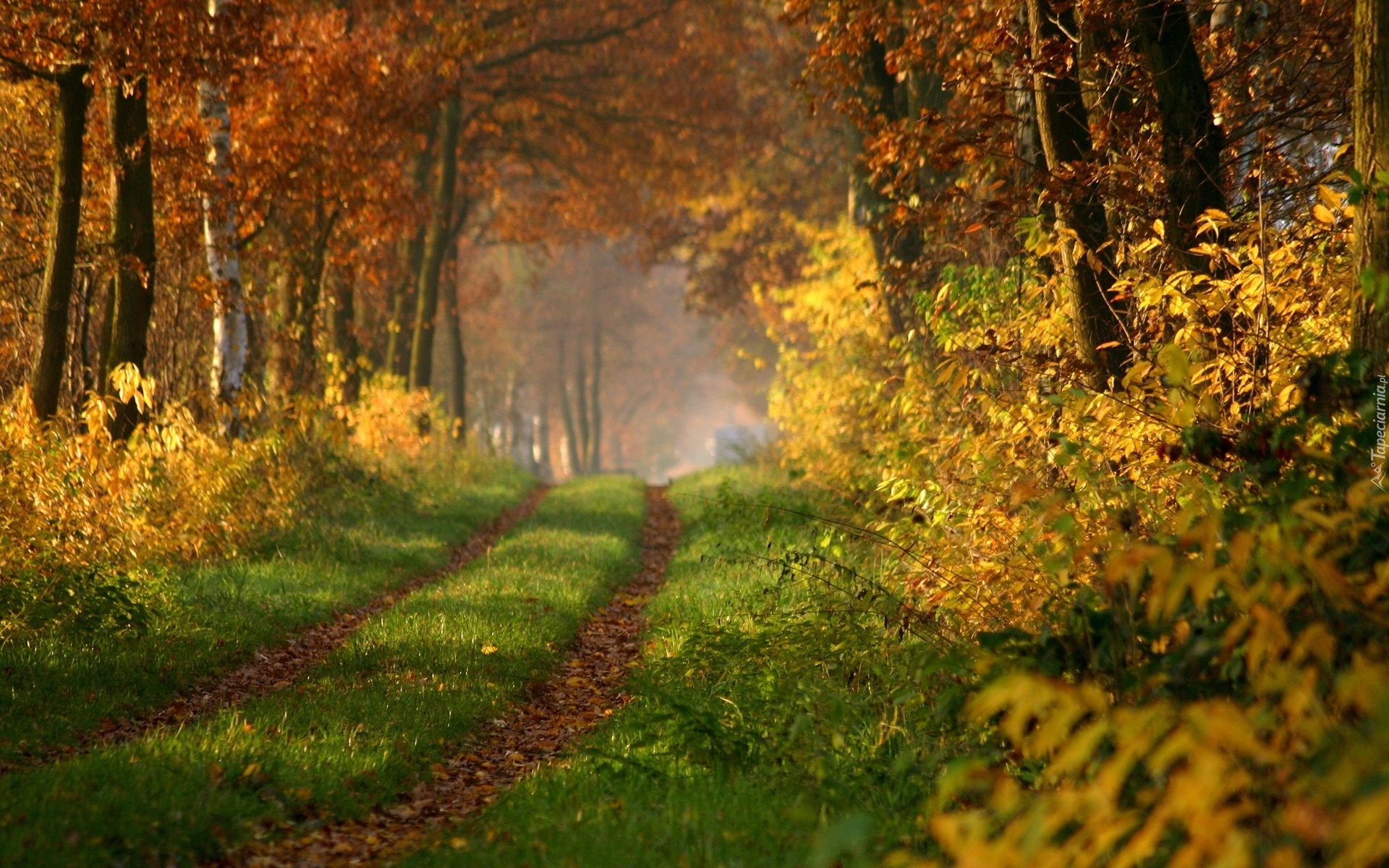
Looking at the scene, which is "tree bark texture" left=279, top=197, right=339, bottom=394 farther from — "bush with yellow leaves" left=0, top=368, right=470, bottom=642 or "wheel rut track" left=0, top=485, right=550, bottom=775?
"wheel rut track" left=0, top=485, right=550, bottom=775

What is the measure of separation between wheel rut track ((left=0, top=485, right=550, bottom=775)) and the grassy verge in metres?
2.43

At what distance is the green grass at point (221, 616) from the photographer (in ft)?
21.3

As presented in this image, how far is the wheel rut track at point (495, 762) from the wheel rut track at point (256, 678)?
5.13 feet

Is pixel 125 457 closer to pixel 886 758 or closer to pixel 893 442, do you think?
pixel 893 442

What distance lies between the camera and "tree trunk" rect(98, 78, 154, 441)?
10750mm

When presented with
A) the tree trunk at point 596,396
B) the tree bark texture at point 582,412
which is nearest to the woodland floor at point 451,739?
the tree bark texture at point 582,412

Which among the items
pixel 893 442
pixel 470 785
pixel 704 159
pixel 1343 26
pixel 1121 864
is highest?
pixel 704 159

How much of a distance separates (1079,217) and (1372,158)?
2.49 meters

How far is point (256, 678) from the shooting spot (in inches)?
307

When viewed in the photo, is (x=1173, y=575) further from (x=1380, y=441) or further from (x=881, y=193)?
(x=881, y=193)

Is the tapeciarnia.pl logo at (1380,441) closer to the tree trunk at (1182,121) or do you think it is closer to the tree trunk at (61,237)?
the tree trunk at (1182,121)

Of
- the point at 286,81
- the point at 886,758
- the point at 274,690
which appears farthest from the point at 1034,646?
the point at 286,81

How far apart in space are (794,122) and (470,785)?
26.0 meters

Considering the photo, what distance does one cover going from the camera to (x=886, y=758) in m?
5.54
